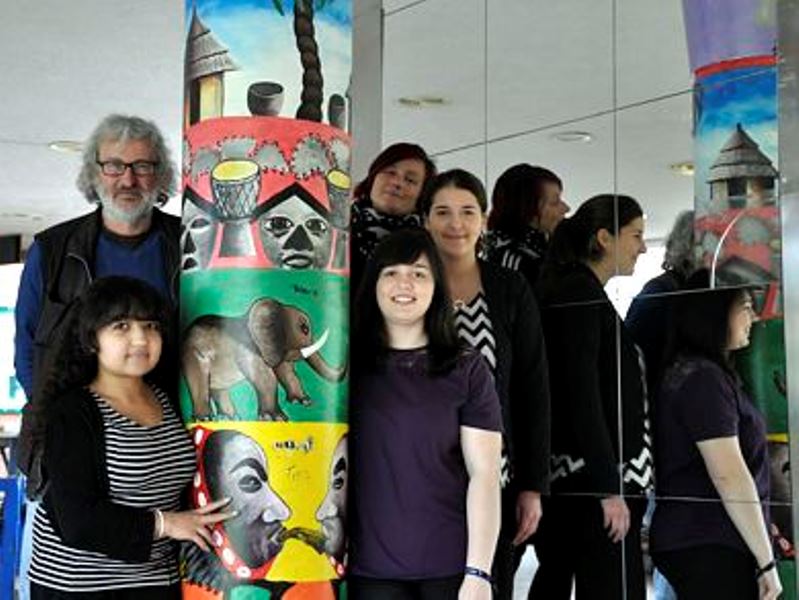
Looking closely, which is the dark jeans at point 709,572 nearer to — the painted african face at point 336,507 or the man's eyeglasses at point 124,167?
the painted african face at point 336,507

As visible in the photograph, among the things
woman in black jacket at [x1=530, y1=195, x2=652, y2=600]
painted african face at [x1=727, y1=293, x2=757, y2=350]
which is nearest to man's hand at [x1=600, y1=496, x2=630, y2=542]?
woman in black jacket at [x1=530, y1=195, x2=652, y2=600]

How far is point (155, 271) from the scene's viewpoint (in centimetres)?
308

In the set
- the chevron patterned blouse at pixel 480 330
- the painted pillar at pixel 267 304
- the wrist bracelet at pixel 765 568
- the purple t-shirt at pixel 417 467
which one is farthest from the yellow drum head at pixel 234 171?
the wrist bracelet at pixel 765 568

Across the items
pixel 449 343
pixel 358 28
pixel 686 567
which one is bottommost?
pixel 686 567

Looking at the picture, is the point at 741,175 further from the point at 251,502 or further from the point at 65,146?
the point at 65,146

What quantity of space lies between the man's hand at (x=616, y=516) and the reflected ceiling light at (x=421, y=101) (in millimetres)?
1377

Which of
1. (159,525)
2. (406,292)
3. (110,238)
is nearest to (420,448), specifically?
(406,292)

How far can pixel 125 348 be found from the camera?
104 inches

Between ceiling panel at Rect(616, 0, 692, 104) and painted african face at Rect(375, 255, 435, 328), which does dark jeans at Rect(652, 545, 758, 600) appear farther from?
ceiling panel at Rect(616, 0, 692, 104)

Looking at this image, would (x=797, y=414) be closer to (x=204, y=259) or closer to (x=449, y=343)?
(x=449, y=343)

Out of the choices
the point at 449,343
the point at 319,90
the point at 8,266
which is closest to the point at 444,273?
the point at 449,343

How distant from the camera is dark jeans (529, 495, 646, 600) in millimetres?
3127

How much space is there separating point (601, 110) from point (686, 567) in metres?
1.19

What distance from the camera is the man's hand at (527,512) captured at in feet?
10.1
